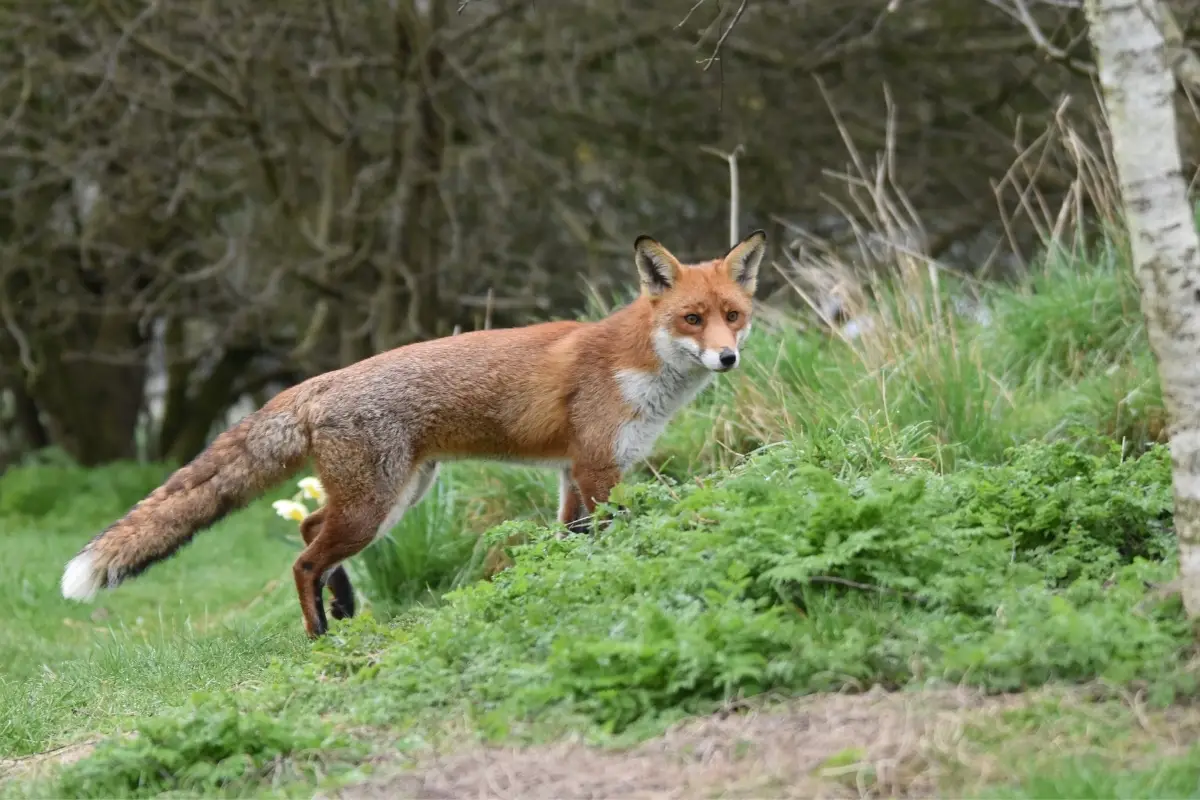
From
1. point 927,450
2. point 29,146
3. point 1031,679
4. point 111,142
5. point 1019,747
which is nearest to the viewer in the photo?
point 1019,747

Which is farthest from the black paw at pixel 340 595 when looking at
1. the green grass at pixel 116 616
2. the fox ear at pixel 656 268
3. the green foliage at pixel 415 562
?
the fox ear at pixel 656 268

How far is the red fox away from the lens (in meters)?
6.32

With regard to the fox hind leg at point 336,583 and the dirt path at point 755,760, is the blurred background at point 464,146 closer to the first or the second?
the fox hind leg at point 336,583

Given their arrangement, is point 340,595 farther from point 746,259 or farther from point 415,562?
point 746,259

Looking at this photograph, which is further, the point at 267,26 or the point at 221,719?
the point at 267,26

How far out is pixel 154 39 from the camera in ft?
38.0

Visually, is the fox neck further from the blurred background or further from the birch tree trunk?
the blurred background

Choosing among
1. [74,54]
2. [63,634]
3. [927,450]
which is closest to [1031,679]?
[927,450]

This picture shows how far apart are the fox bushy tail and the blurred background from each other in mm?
4973

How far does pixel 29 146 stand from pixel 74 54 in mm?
974

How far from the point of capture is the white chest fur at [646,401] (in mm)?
6602

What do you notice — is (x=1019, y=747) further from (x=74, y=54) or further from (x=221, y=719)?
(x=74, y=54)

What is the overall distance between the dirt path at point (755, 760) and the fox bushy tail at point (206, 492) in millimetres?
2733

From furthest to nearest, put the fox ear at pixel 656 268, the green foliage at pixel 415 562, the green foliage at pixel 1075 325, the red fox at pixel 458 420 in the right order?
the green foliage at pixel 1075 325, the green foliage at pixel 415 562, the fox ear at pixel 656 268, the red fox at pixel 458 420
